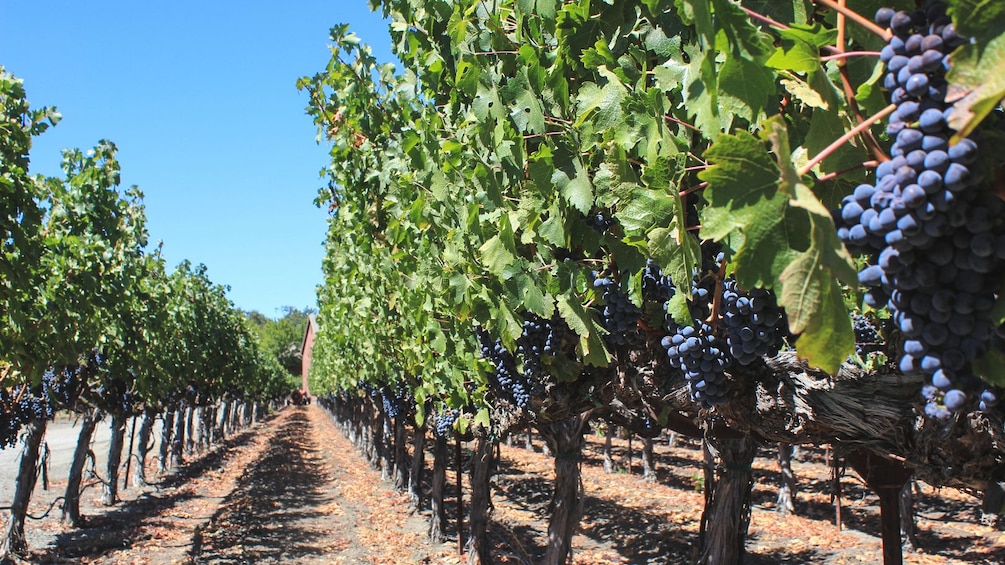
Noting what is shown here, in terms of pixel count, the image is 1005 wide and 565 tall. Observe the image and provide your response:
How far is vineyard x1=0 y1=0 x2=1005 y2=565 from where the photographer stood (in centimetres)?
119

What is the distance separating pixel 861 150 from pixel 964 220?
0.45 meters

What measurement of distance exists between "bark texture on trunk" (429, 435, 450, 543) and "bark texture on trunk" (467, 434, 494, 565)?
231cm

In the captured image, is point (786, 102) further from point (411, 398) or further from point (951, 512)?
point (951, 512)

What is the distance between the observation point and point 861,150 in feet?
5.06

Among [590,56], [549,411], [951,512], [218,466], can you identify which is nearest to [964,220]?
[590,56]

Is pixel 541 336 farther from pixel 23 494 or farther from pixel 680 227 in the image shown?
pixel 23 494

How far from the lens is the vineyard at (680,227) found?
1188 millimetres

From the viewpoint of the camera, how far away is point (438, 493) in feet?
39.6

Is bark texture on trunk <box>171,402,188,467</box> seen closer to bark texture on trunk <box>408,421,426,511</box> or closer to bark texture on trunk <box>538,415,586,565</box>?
bark texture on trunk <box>408,421,426,511</box>

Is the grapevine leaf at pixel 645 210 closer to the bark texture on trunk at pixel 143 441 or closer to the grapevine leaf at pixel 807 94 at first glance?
the grapevine leaf at pixel 807 94

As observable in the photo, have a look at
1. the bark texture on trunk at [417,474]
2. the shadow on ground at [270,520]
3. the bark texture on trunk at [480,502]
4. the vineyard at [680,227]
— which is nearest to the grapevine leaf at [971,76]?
the vineyard at [680,227]

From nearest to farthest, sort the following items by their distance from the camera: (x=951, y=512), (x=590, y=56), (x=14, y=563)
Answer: (x=590, y=56) → (x=14, y=563) → (x=951, y=512)

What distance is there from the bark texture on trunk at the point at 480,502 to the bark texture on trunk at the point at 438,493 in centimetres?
231

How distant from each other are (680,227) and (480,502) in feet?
25.9
